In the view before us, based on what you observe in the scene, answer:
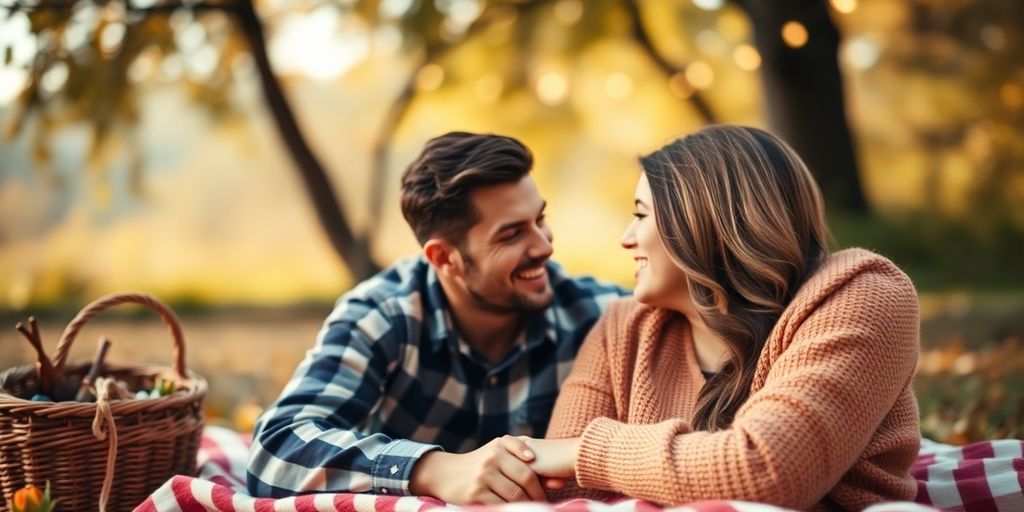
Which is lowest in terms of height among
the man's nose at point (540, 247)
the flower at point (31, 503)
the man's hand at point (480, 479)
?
the man's hand at point (480, 479)

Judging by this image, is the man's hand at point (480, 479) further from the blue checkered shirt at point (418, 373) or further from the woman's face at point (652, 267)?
the woman's face at point (652, 267)

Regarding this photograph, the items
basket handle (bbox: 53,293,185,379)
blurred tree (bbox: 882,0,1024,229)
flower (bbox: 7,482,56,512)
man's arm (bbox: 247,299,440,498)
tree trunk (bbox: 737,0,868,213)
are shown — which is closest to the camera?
flower (bbox: 7,482,56,512)

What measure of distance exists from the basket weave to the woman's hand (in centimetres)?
90

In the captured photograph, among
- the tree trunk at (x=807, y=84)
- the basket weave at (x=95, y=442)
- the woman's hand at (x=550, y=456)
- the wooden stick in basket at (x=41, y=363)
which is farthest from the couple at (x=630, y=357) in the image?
the tree trunk at (x=807, y=84)

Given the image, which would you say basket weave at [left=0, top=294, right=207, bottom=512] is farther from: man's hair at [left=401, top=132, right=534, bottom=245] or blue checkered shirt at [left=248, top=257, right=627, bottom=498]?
man's hair at [left=401, top=132, right=534, bottom=245]

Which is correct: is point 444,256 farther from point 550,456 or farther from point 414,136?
point 414,136

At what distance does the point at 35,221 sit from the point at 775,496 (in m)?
5.96

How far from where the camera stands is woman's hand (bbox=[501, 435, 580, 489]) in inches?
81.4

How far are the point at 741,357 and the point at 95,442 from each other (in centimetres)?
157

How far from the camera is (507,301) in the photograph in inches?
103

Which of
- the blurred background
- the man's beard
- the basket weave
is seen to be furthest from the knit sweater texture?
the blurred background

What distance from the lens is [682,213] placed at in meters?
2.21

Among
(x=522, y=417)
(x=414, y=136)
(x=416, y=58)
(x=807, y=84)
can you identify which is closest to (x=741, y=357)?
(x=522, y=417)

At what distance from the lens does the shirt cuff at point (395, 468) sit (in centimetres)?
213
